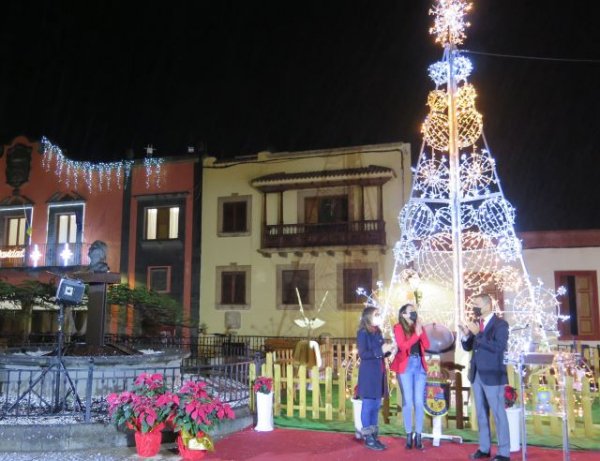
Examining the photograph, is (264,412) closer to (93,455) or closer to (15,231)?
(93,455)

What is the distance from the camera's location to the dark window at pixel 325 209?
2395 cm

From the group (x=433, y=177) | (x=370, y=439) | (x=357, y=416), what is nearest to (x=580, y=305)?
(x=433, y=177)

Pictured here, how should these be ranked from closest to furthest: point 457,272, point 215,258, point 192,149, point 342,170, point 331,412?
point 331,412 → point 457,272 → point 342,170 → point 215,258 → point 192,149

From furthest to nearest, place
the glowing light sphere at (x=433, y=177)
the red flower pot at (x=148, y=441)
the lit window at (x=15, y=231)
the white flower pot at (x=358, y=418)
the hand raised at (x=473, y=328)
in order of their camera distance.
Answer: the lit window at (x=15, y=231), the glowing light sphere at (x=433, y=177), the white flower pot at (x=358, y=418), the red flower pot at (x=148, y=441), the hand raised at (x=473, y=328)

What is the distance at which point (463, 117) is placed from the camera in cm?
1102

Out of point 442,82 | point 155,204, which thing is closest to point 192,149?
point 155,204

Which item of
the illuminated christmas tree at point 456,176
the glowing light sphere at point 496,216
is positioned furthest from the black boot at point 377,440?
the glowing light sphere at point 496,216

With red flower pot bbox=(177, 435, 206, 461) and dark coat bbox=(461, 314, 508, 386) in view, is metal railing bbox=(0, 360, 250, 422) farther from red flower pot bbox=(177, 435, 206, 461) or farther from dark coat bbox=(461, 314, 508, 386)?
dark coat bbox=(461, 314, 508, 386)

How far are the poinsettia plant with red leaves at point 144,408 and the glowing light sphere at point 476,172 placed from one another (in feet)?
21.4

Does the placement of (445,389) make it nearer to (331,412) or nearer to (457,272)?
(331,412)

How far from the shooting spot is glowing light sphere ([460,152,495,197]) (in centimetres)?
1077

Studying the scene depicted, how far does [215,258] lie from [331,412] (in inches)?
655

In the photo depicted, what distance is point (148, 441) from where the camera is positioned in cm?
719

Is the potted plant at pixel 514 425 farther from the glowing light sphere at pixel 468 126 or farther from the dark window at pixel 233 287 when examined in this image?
the dark window at pixel 233 287
